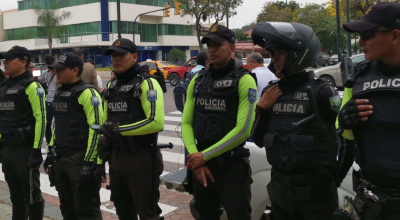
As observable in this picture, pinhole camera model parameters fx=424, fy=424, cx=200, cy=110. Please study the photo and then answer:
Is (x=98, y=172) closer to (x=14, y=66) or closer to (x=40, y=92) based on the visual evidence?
(x=40, y=92)

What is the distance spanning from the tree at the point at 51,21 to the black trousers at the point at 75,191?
1802 inches

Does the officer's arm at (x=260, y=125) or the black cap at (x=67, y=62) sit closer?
the officer's arm at (x=260, y=125)

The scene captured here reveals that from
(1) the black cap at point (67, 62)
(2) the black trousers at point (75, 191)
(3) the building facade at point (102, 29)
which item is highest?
(3) the building facade at point (102, 29)

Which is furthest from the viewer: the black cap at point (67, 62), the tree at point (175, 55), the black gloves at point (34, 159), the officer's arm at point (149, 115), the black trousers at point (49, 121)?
the tree at point (175, 55)

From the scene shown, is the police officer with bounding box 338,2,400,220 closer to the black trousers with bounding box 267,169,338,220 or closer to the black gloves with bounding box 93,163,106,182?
the black trousers with bounding box 267,169,338,220

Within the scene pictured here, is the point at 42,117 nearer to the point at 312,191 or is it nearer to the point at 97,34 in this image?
the point at 312,191

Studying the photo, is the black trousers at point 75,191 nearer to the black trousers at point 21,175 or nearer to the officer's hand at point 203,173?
the black trousers at point 21,175

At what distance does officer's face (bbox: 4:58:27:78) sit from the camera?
465 cm

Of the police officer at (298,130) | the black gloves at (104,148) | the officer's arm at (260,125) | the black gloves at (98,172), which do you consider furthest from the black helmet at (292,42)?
the black gloves at (98,172)

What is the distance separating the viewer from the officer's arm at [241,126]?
327 centimetres

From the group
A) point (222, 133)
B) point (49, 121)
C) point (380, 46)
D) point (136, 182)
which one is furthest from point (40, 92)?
point (49, 121)

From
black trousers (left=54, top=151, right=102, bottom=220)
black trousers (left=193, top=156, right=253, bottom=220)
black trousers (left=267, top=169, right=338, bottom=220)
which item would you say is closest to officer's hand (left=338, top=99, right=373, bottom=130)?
black trousers (left=267, top=169, right=338, bottom=220)

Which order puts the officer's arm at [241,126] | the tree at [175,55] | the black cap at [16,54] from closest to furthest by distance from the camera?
the officer's arm at [241,126], the black cap at [16,54], the tree at [175,55]

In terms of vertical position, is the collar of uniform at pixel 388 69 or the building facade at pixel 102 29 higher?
the building facade at pixel 102 29
